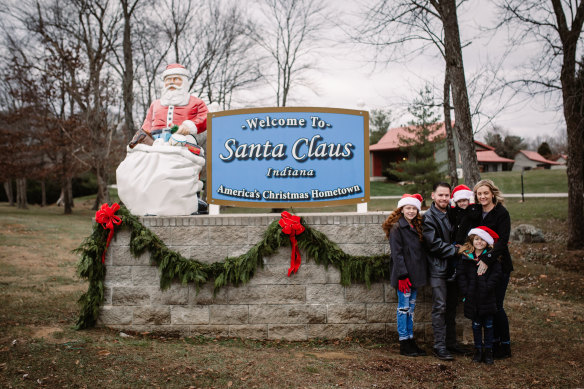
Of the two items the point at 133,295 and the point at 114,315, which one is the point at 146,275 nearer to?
the point at 133,295

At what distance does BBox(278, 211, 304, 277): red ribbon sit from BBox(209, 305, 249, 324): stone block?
0.67 m

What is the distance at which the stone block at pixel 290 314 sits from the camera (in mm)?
4754

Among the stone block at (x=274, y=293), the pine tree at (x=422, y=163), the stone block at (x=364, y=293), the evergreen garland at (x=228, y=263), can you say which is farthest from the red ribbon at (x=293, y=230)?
the pine tree at (x=422, y=163)

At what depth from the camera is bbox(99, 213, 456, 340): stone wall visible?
476 cm

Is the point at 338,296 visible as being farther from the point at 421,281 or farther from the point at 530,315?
the point at 530,315

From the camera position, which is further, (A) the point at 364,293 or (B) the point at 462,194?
(A) the point at 364,293

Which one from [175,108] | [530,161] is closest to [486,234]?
[175,108]

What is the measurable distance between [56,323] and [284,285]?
2.65 meters

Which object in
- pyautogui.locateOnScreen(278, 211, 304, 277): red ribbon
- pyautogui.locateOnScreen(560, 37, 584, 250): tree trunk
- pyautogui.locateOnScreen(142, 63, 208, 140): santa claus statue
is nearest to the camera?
pyautogui.locateOnScreen(278, 211, 304, 277): red ribbon

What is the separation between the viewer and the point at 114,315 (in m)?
4.82

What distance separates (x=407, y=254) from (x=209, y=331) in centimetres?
228

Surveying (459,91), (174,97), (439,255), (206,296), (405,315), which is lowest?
(405,315)

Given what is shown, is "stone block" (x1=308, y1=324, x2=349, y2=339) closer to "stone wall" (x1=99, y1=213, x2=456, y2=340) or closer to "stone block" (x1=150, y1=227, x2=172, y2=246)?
"stone wall" (x1=99, y1=213, x2=456, y2=340)

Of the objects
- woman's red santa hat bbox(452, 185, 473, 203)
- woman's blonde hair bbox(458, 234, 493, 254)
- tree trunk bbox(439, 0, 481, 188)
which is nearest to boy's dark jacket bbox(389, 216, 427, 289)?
woman's blonde hair bbox(458, 234, 493, 254)
